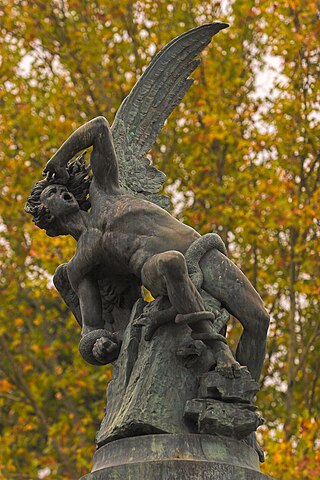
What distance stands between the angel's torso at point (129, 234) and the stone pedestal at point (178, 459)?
919mm

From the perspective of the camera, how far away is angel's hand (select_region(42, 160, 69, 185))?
5.41 m

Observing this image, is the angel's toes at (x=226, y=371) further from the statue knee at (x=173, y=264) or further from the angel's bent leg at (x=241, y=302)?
the statue knee at (x=173, y=264)

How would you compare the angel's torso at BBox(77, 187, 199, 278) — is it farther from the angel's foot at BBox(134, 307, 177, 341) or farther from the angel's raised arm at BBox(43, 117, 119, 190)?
the angel's foot at BBox(134, 307, 177, 341)

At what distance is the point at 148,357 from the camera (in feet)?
16.2

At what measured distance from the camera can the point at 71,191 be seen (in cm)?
557

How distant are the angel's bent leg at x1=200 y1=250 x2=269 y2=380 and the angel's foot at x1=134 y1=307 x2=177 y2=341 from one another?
267 millimetres

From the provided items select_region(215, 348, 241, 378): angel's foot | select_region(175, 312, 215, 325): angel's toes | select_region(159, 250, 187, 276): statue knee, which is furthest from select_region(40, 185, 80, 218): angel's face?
select_region(215, 348, 241, 378): angel's foot

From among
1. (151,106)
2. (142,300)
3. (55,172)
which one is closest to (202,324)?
(142,300)

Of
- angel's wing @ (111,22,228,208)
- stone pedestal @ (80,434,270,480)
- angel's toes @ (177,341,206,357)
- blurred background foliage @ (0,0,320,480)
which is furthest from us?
blurred background foliage @ (0,0,320,480)

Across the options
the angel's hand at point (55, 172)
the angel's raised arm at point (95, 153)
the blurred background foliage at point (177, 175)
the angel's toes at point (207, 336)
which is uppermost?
the blurred background foliage at point (177, 175)

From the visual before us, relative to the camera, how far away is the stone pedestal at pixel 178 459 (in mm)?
4465

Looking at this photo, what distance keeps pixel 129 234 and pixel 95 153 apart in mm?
539

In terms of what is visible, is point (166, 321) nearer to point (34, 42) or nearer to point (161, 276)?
point (161, 276)

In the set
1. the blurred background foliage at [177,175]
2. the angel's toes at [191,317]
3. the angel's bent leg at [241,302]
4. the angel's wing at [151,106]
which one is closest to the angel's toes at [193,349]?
the angel's toes at [191,317]
